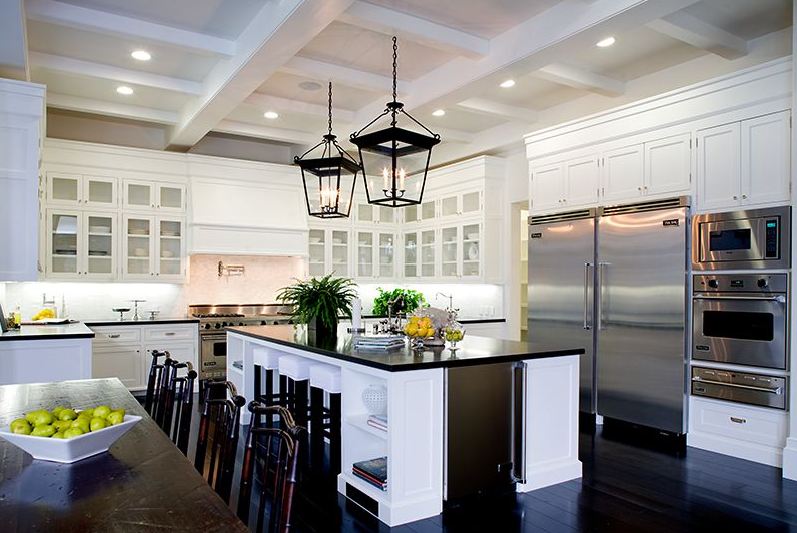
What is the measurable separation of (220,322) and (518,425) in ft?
14.7

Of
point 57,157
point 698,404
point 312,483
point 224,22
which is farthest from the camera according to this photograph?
point 57,157

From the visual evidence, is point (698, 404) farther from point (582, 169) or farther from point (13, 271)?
point (13, 271)

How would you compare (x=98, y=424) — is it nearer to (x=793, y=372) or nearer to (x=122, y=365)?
(x=793, y=372)

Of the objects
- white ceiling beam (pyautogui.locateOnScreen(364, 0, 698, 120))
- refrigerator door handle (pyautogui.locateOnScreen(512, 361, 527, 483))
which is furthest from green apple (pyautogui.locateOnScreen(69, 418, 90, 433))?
white ceiling beam (pyautogui.locateOnScreen(364, 0, 698, 120))

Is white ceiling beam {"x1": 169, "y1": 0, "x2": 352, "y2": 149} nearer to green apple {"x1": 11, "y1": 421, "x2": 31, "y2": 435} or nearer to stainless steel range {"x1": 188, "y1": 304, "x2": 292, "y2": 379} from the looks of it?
stainless steel range {"x1": 188, "y1": 304, "x2": 292, "y2": 379}

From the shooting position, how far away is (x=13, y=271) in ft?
14.7

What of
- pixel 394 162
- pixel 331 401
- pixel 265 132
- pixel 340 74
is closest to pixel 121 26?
pixel 340 74

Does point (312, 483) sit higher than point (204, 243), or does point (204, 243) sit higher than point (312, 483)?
point (204, 243)

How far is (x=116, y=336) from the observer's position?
21.1ft

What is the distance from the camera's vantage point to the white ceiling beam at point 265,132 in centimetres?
668

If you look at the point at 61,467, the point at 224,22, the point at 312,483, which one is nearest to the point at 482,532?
the point at 312,483

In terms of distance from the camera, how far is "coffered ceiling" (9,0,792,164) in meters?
3.95

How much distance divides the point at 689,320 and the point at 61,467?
448 cm

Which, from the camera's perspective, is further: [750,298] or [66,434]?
[750,298]
